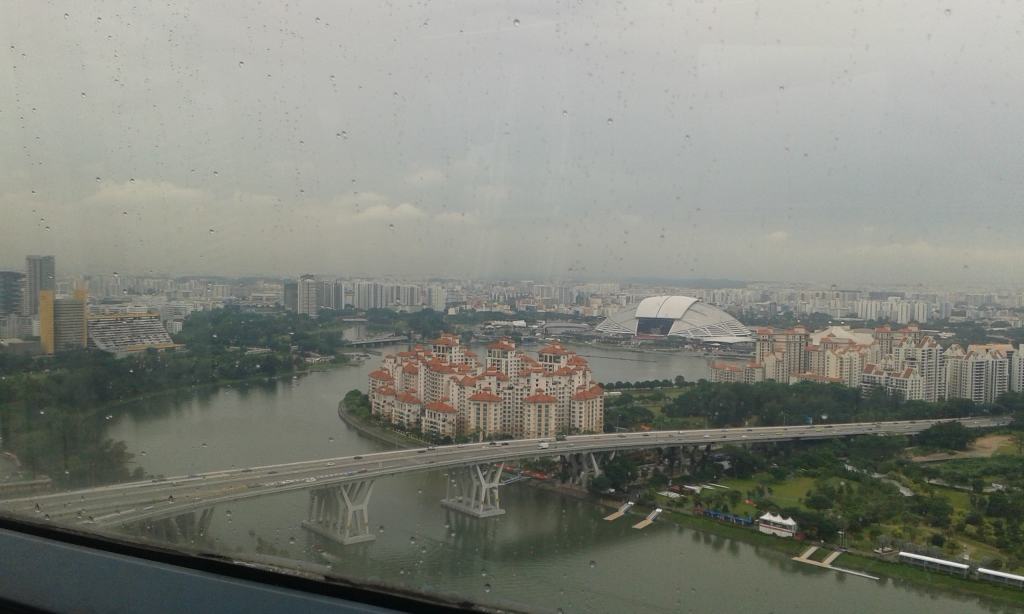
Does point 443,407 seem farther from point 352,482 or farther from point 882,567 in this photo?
point 882,567

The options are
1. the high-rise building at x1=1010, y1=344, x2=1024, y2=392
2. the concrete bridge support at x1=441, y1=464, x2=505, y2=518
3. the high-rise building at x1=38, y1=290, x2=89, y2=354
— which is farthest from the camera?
the high-rise building at x1=38, y1=290, x2=89, y2=354

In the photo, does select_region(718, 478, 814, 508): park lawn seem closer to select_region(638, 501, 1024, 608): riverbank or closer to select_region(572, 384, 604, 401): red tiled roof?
select_region(638, 501, 1024, 608): riverbank

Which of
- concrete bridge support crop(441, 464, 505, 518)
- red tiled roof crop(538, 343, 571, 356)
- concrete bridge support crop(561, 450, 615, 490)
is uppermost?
red tiled roof crop(538, 343, 571, 356)

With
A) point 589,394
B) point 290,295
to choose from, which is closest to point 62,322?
point 290,295

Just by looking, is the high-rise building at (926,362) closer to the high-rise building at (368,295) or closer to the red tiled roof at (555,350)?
the red tiled roof at (555,350)

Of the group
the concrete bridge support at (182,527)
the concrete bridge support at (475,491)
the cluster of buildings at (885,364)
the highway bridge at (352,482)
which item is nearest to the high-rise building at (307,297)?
the highway bridge at (352,482)

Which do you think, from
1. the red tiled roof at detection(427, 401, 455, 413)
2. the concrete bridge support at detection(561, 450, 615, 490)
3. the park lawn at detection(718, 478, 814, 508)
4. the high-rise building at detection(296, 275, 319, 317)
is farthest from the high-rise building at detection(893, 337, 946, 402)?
the high-rise building at detection(296, 275, 319, 317)

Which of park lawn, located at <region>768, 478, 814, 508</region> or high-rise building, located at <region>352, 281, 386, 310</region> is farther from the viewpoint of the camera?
high-rise building, located at <region>352, 281, 386, 310</region>
